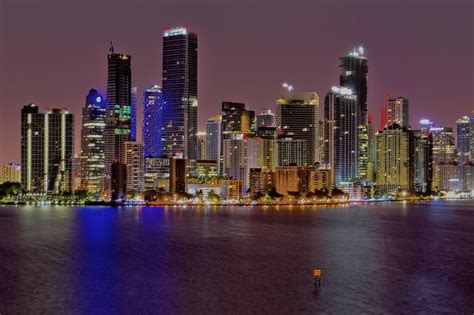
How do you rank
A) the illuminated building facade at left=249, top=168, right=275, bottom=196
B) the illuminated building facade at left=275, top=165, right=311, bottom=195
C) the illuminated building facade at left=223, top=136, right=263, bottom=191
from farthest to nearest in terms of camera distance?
1. the illuminated building facade at left=223, top=136, right=263, bottom=191
2. the illuminated building facade at left=249, top=168, right=275, bottom=196
3. the illuminated building facade at left=275, top=165, right=311, bottom=195

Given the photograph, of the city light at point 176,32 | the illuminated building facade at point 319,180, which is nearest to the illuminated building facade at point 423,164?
the illuminated building facade at point 319,180

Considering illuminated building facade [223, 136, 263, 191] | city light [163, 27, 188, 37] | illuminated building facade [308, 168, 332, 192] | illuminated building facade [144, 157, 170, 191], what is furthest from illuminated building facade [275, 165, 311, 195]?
city light [163, 27, 188, 37]

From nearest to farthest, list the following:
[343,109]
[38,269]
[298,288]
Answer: [298,288] < [38,269] < [343,109]

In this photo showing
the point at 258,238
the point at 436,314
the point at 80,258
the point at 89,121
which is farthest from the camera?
the point at 89,121

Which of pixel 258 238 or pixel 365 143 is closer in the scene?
pixel 258 238

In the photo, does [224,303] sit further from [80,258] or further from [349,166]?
[349,166]

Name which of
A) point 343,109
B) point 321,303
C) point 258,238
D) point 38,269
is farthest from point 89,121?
point 321,303

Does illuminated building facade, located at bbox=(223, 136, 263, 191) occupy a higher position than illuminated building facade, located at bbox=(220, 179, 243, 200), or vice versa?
illuminated building facade, located at bbox=(223, 136, 263, 191)

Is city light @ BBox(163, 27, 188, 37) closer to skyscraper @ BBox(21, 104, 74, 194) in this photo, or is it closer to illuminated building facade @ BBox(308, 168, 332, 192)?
skyscraper @ BBox(21, 104, 74, 194)
